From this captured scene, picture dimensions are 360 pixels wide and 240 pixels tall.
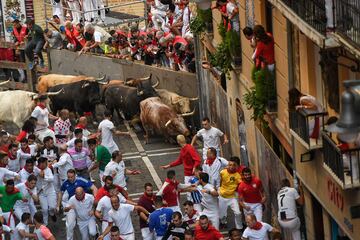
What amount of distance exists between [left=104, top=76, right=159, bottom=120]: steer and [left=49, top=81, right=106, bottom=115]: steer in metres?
0.35

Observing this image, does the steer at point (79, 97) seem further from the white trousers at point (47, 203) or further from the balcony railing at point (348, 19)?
the balcony railing at point (348, 19)

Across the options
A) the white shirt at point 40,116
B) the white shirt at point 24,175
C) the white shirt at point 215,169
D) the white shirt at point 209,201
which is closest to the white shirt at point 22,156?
the white shirt at point 24,175

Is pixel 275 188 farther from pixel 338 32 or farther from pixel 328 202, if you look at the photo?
pixel 338 32

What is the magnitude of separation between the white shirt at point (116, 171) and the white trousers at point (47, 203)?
1236mm

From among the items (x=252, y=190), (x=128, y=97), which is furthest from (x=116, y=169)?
(x=128, y=97)

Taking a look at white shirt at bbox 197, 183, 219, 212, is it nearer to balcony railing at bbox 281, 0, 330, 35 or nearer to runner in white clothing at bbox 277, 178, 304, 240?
runner in white clothing at bbox 277, 178, 304, 240

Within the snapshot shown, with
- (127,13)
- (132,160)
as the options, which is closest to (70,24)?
(127,13)

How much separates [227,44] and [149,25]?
12386 mm

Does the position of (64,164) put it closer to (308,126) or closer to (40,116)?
(40,116)

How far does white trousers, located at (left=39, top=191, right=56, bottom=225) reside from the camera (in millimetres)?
23422

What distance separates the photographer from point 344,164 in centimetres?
1572

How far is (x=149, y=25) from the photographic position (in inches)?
1479

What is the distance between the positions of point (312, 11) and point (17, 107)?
1515 cm

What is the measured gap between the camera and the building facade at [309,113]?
1564 cm
